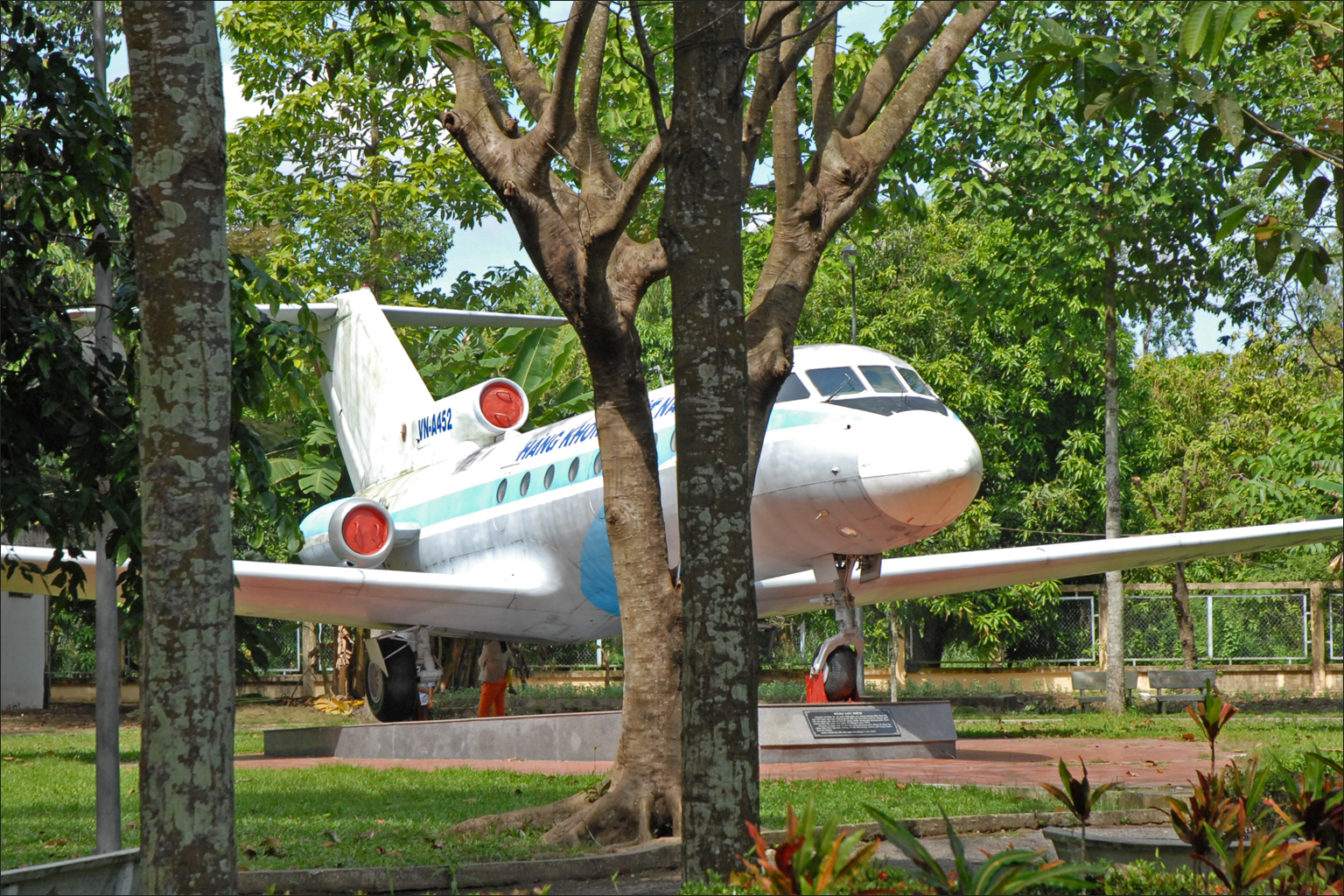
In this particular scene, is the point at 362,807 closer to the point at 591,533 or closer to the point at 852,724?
the point at 852,724

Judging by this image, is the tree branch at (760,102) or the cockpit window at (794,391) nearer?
the tree branch at (760,102)

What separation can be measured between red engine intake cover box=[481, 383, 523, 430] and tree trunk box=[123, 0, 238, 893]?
1369cm

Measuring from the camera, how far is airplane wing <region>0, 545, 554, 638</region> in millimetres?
13883

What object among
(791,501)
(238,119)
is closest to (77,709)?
(238,119)

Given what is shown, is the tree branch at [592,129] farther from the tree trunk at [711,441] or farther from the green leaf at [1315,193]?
the green leaf at [1315,193]

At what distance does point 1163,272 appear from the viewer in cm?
977

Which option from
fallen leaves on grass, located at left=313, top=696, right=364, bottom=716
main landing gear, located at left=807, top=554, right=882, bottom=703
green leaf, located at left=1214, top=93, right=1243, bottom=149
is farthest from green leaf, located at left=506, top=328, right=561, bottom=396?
green leaf, located at left=1214, top=93, right=1243, bottom=149

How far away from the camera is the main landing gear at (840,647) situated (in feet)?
42.0

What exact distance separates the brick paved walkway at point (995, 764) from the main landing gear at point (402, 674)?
1.59 meters

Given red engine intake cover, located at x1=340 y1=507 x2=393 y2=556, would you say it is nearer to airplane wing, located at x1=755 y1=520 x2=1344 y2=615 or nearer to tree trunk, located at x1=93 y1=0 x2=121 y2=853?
airplane wing, located at x1=755 y1=520 x2=1344 y2=615

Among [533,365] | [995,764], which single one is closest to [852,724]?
[995,764]

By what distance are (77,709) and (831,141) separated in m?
20.9

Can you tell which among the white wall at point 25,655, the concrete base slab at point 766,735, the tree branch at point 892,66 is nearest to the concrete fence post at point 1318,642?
the concrete base slab at point 766,735

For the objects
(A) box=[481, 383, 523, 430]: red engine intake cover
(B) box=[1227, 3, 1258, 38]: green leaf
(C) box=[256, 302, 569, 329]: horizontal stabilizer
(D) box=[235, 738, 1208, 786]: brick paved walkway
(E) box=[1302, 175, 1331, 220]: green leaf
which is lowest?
(D) box=[235, 738, 1208, 786]: brick paved walkway
